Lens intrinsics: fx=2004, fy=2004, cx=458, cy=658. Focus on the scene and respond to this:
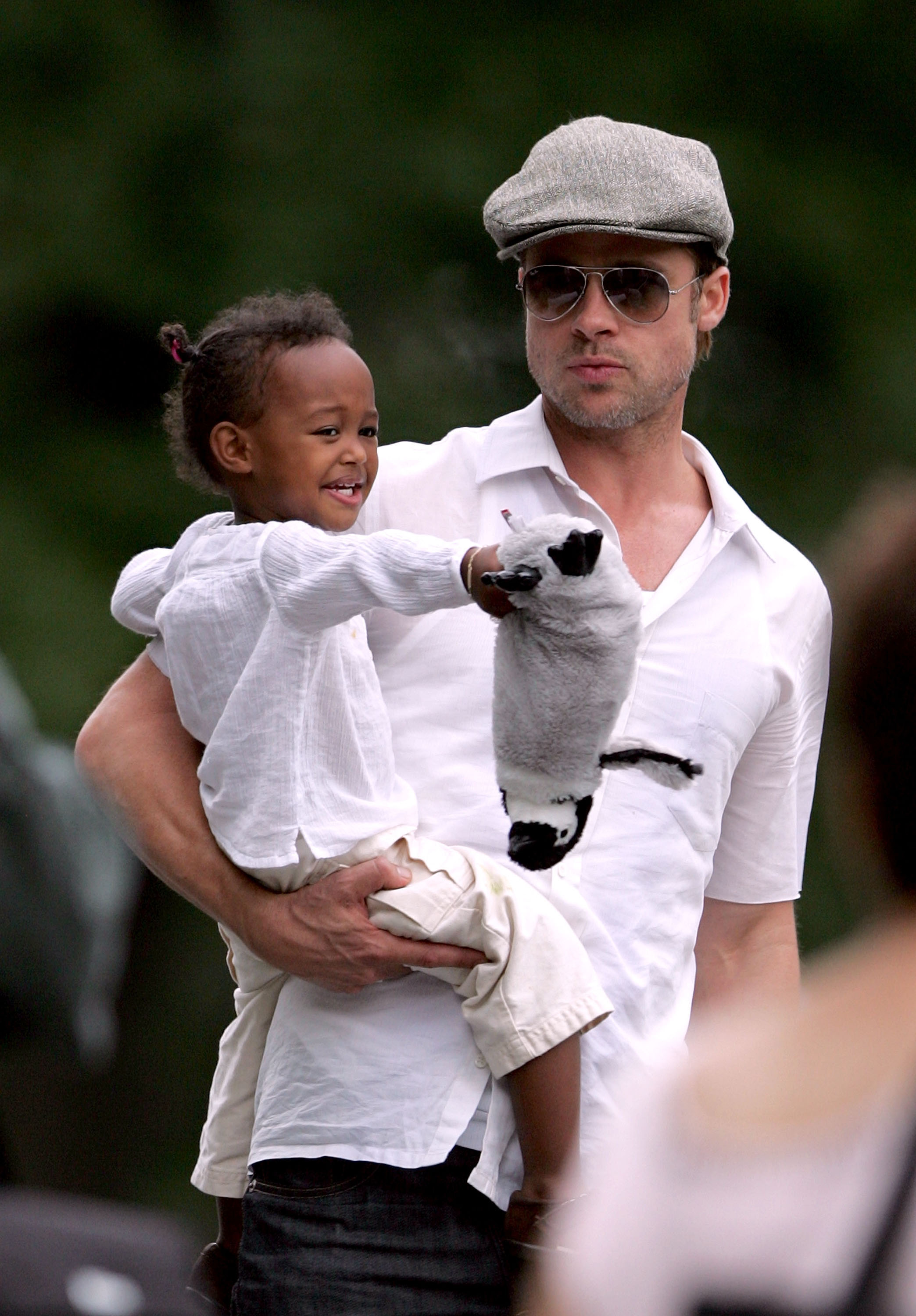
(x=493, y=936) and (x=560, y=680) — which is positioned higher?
(x=560, y=680)

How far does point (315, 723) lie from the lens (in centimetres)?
209

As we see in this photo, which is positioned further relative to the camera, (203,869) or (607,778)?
(607,778)

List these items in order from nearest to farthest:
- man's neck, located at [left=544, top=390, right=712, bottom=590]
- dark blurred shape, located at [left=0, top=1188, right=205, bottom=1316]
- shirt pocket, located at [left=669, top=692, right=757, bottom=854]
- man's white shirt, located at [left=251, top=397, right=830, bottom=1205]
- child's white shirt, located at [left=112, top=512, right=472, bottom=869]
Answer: dark blurred shape, located at [left=0, top=1188, right=205, bottom=1316], child's white shirt, located at [left=112, top=512, right=472, bottom=869], man's white shirt, located at [left=251, top=397, right=830, bottom=1205], shirt pocket, located at [left=669, top=692, right=757, bottom=854], man's neck, located at [left=544, top=390, right=712, bottom=590]

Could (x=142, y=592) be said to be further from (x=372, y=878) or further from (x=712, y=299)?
(x=712, y=299)

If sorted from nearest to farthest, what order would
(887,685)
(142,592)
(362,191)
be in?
(887,685) → (142,592) → (362,191)

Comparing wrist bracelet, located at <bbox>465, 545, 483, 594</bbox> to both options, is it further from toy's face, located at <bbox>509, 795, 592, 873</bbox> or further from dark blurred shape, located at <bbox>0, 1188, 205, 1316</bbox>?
dark blurred shape, located at <bbox>0, 1188, 205, 1316</bbox>

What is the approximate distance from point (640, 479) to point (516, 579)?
848 mm

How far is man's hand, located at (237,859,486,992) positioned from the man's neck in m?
0.60

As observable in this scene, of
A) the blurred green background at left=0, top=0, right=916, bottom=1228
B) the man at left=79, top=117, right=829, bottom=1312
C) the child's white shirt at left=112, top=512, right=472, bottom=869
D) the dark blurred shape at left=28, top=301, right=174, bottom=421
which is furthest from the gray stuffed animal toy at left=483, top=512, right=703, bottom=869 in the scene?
the dark blurred shape at left=28, top=301, right=174, bottom=421

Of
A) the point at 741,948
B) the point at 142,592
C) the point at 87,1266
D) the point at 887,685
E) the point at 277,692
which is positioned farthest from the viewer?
the point at 741,948

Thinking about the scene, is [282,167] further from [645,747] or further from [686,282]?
[645,747]

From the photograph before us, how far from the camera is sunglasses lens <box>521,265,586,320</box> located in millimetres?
2490

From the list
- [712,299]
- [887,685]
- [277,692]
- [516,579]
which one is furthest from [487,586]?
[712,299]

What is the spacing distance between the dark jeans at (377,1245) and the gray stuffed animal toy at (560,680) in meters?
0.49
